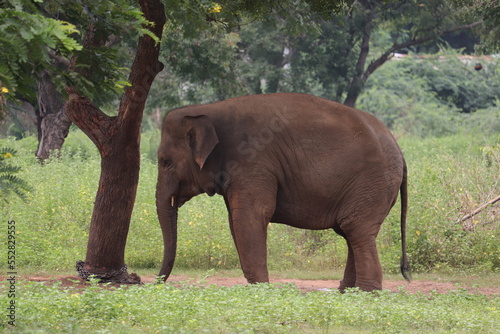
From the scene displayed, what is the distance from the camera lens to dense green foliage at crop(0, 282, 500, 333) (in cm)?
665

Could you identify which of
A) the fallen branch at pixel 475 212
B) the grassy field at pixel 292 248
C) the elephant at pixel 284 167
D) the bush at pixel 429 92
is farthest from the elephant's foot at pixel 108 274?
the bush at pixel 429 92

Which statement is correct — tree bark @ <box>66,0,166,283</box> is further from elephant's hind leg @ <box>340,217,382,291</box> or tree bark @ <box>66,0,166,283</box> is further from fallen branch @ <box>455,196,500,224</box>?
fallen branch @ <box>455,196,500,224</box>

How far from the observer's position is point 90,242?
10.9 meters

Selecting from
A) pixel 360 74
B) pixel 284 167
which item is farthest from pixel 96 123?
pixel 360 74

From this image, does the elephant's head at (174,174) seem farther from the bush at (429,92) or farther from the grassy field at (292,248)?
the bush at (429,92)

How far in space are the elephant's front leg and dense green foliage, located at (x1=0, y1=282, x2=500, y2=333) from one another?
6.18 feet

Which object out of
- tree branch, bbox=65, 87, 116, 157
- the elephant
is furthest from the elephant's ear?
tree branch, bbox=65, 87, 116, 157

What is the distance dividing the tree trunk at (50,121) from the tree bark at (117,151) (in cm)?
1189

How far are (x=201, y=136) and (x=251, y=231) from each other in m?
1.33

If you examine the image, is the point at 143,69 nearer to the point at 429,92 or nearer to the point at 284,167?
the point at 284,167

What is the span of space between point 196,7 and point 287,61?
69.8ft

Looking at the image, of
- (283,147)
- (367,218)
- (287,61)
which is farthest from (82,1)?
(287,61)

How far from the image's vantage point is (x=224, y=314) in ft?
22.7

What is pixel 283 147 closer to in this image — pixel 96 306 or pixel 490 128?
pixel 96 306
